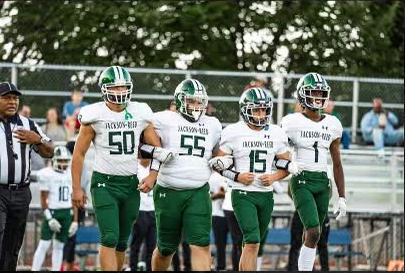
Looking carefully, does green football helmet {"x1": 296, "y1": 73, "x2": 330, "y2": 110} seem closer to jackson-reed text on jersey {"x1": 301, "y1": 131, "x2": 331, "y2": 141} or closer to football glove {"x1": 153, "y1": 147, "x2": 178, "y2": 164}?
jackson-reed text on jersey {"x1": 301, "y1": 131, "x2": 331, "y2": 141}

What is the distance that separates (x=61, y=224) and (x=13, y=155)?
17.3ft

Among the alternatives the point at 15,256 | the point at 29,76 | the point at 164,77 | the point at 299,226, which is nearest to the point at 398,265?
the point at 299,226

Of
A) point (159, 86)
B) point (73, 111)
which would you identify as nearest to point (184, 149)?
point (73, 111)

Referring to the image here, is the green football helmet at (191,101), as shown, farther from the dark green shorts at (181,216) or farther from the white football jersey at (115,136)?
the dark green shorts at (181,216)

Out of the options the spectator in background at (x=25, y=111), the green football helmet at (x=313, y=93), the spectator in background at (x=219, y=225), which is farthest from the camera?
the spectator in background at (x=25, y=111)

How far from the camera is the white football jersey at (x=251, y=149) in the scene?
1327cm

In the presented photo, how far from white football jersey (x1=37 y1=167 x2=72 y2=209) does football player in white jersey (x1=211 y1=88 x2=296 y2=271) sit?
519 centimetres

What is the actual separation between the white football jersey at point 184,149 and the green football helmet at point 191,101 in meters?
0.06

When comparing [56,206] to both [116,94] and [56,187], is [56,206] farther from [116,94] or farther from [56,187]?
[116,94]

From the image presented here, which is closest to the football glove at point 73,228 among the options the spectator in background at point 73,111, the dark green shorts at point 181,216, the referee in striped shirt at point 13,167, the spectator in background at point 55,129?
the spectator in background at point 73,111

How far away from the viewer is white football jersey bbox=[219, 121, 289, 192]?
43.5 feet

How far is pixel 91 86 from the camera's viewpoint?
21.7 meters

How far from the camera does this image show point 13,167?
1289 centimetres

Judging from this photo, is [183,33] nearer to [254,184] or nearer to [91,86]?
[91,86]
